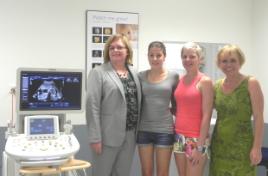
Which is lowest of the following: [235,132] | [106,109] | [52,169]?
[52,169]

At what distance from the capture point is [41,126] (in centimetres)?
239

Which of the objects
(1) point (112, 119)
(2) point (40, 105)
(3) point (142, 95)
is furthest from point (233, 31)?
(2) point (40, 105)

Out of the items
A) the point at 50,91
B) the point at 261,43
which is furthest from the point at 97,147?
the point at 261,43

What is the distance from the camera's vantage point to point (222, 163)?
2348 mm

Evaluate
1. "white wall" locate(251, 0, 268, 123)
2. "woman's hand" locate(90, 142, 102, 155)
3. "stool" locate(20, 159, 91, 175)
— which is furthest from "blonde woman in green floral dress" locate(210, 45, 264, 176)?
"white wall" locate(251, 0, 268, 123)

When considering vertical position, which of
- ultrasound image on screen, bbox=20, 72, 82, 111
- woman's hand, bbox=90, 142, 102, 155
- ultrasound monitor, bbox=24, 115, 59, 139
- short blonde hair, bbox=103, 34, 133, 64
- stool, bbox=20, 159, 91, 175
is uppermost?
short blonde hair, bbox=103, 34, 133, 64

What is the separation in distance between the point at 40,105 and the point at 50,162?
0.50 meters

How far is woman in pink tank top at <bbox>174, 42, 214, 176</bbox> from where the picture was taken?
7.71ft

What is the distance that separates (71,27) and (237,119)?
5.90 ft

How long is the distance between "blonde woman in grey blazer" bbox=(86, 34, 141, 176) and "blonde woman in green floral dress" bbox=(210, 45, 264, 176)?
617 mm

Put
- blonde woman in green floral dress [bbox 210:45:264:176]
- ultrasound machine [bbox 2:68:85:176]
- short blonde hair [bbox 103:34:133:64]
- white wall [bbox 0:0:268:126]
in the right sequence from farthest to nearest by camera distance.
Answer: white wall [bbox 0:0:268:126] < short blonde hair [bbox 103:34:133:64] < ultrasound machine [bbox 2:68:85:176] < blonde woman in green floral dress [bbox 210:45:264:176]

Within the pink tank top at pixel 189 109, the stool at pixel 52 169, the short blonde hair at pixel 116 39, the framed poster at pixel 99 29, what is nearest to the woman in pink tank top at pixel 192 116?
the pink tank top at pixel 189 109

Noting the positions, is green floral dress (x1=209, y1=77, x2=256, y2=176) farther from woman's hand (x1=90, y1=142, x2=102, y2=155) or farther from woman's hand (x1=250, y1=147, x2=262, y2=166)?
woman's hand (x1=90, y1=142, x2=102, y2=155)

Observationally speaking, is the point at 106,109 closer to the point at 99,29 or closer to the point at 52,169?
the point at 52,169
